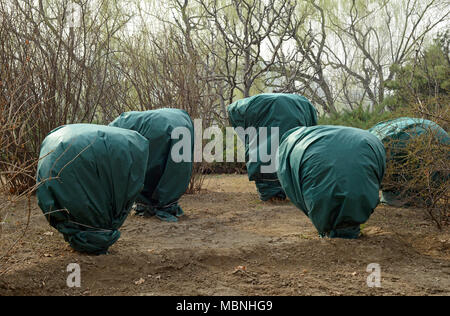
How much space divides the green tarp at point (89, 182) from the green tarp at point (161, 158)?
1.50 meters

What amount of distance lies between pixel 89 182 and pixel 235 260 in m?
1.44

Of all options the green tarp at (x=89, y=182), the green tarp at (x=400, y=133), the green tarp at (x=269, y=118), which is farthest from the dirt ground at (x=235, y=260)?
the green tarp at (x=269, y=118)

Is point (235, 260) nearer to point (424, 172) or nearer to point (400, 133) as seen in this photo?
point (424, 172)

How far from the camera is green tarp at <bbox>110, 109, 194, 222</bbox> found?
5449mm

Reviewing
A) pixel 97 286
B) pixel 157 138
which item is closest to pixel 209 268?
pixel 97 286

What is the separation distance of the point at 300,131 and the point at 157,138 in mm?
1772

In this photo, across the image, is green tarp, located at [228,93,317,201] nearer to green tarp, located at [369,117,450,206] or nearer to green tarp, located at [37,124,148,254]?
green tarp, located at [369,117,450,206]

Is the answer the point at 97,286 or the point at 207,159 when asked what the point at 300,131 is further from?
the point at 207,159

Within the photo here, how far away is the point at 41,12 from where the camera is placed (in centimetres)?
639

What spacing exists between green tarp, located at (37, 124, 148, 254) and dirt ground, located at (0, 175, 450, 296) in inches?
8.2

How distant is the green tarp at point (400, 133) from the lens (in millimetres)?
5359

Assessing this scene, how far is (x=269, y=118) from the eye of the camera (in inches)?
269

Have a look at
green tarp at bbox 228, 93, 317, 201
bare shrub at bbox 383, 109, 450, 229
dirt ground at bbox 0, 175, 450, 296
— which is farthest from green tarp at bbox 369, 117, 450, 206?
green tarp at bbox 228, 93, 317, 201
